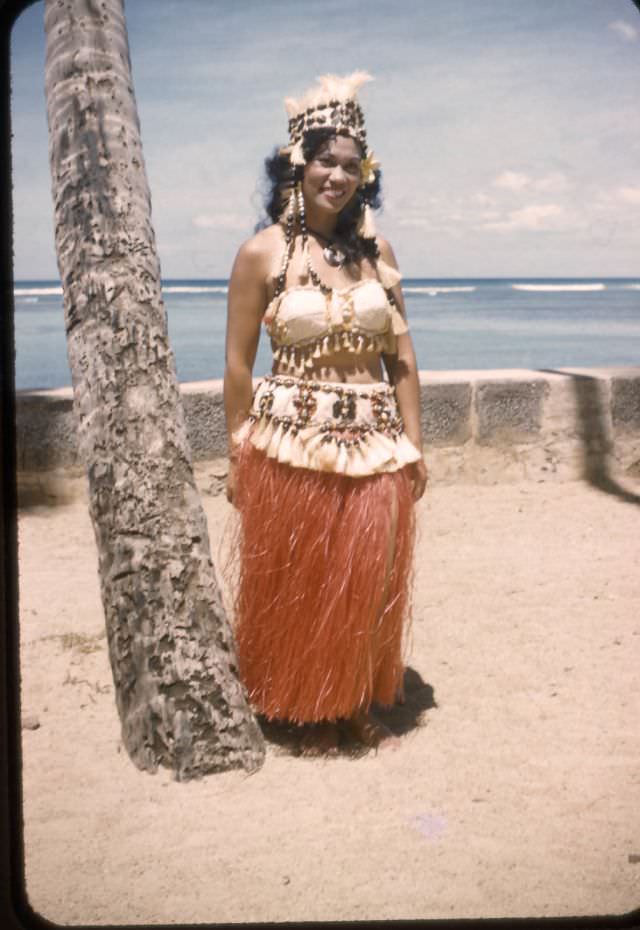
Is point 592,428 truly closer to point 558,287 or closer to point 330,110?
point 330,110

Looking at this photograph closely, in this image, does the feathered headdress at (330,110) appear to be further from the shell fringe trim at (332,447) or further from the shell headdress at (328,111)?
the shell fringe trim at (332,447)

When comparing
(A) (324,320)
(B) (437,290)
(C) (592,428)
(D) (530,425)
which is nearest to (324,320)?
(A) (324,320)

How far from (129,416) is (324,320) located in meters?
0.58

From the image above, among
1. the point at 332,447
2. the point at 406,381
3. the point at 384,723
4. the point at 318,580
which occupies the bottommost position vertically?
the point at 384,723

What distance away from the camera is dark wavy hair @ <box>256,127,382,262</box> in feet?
9.18

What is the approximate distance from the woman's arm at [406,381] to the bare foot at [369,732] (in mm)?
692

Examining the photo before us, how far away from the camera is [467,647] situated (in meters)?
3.75

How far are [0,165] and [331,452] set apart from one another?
120 centimetres

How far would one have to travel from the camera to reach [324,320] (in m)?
2.69

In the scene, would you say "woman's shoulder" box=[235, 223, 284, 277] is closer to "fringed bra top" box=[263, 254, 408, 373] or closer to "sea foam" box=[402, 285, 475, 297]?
"fringed bra top" box=[263, 254, 408, 373]

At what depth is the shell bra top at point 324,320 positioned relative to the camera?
2.69m

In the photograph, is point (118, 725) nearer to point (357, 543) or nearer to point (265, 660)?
point (265, 660)

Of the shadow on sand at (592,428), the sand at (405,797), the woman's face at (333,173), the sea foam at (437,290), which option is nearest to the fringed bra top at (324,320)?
the woman's face at (333,173)

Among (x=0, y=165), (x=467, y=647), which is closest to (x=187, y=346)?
(x=467, y=647)
